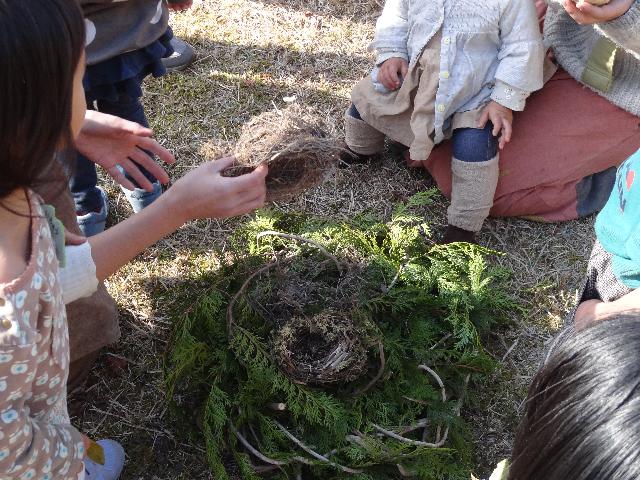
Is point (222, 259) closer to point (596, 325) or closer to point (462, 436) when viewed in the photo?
point (462, 436)

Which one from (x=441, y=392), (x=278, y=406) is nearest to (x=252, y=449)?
(x=278, y=406)

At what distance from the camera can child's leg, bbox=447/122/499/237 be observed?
8.35ft

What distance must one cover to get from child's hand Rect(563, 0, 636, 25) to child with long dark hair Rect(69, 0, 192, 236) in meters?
1.43

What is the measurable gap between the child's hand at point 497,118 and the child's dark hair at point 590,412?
1.60m

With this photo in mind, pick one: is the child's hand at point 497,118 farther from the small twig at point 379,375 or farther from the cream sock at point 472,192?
the small twig at point 379,375

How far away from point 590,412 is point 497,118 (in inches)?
71.1

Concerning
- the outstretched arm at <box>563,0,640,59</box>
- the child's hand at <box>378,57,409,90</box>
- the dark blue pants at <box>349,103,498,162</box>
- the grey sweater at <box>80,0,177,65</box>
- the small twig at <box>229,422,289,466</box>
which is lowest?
the small twig at <box>229,422,289,466</box>

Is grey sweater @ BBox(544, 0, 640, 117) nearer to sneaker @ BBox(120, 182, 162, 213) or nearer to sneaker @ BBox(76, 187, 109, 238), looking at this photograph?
sneaker @ BBox(120, 182, 162, 213)

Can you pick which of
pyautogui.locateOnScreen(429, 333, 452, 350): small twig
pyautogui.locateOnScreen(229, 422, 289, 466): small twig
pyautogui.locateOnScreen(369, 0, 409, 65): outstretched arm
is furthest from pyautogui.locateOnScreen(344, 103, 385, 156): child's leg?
pyautogui.locateOnScreen(229, 422, 289, 466): small twig

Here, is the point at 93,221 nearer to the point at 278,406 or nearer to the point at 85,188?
the point at 85,188

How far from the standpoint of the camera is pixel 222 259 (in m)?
2.50

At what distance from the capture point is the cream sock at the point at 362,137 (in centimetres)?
288

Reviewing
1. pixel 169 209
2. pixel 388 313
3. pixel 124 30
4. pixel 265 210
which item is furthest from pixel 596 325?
pixel 124 30

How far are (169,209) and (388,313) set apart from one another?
0.95 metres
